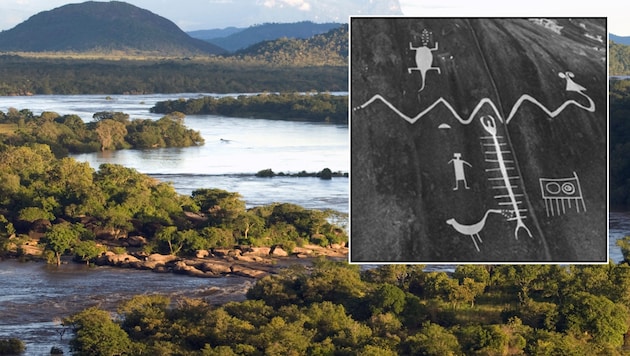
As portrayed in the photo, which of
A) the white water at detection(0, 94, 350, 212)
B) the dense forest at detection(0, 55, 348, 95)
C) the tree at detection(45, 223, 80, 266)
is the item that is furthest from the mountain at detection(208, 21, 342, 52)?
the tree at detection(45, 223, 80, 266)

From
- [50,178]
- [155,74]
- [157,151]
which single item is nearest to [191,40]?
[155,74]

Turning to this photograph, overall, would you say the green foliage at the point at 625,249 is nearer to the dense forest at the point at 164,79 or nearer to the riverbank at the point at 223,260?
the riverbank at the point at 223,260

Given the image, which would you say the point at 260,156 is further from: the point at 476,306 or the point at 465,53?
the point at 465,53

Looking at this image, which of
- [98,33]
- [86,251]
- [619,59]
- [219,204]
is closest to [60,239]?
[86,251]

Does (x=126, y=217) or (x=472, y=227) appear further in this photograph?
(x=126, y=217)

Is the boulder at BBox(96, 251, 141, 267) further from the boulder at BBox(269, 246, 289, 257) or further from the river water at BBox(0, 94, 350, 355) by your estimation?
the boulder at BBox(269, 246, 289, 257)

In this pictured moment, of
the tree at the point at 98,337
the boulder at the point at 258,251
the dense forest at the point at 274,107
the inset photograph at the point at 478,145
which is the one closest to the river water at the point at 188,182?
the tree at the point at 98,337

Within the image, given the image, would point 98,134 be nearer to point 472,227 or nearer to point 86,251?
point 86,251
